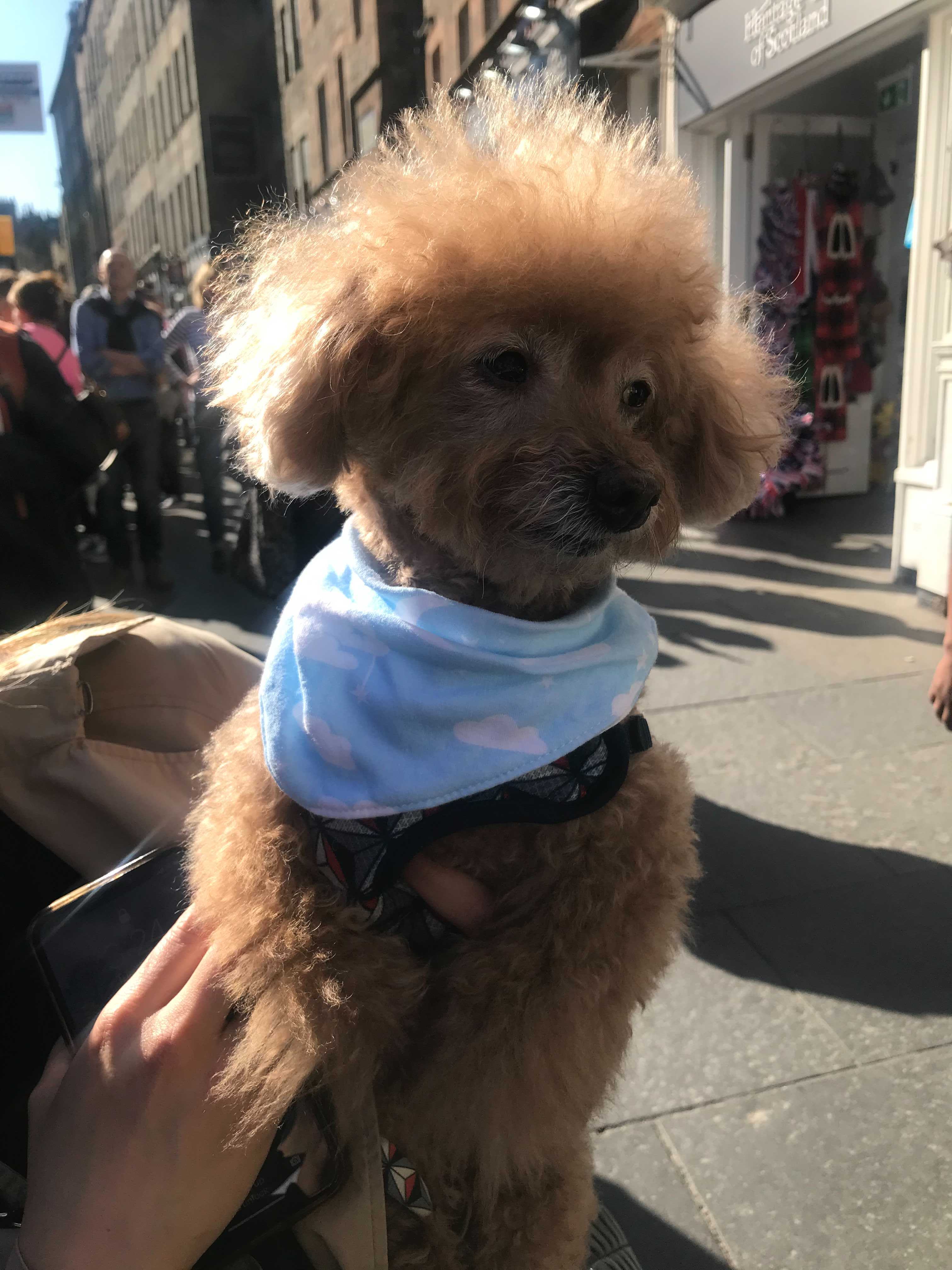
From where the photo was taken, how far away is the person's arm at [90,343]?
688 cm

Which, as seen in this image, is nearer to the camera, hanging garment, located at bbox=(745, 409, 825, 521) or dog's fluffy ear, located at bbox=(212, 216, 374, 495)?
dog's fluffy ear, located at bbox=(212, 216, 374, 495)

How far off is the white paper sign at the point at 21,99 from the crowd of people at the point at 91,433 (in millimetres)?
21201

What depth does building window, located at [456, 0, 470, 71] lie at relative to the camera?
1327 cm

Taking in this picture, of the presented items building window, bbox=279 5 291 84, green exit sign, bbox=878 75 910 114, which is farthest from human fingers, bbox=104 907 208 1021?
building window, bbox=279 5 291 84

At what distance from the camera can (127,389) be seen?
684 cm

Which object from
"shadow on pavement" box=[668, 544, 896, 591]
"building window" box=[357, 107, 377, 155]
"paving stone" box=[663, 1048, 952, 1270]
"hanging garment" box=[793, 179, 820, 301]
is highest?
"building window" box=[357, 107, 377, 155]

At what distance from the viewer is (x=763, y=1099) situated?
206cm

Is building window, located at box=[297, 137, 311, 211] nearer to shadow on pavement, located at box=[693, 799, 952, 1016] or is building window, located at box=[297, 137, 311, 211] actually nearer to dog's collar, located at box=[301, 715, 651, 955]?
shadow on pavement, located at box=[693, 799, 952, 1016]

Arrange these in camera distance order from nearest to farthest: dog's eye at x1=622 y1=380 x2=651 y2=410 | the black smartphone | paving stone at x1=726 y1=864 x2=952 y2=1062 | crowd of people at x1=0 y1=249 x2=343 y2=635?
the black smartphone, dog's eye at x1=622 y1=380 x2=651 y2=410, paving stone at x1=726 y1=864 x2=952 y2=1062, crowd of people at x1=0 y1=249 x2=343 y2=635

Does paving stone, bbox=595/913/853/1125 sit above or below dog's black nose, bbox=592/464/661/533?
below

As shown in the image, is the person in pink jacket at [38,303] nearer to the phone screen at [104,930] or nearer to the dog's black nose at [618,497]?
the phone screen at [104,930]

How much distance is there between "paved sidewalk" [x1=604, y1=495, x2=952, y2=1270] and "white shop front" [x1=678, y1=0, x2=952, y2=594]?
218 cm

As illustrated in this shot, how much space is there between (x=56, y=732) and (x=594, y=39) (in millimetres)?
10088

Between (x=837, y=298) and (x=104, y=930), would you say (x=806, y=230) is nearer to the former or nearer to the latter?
(x=837, y=298)
